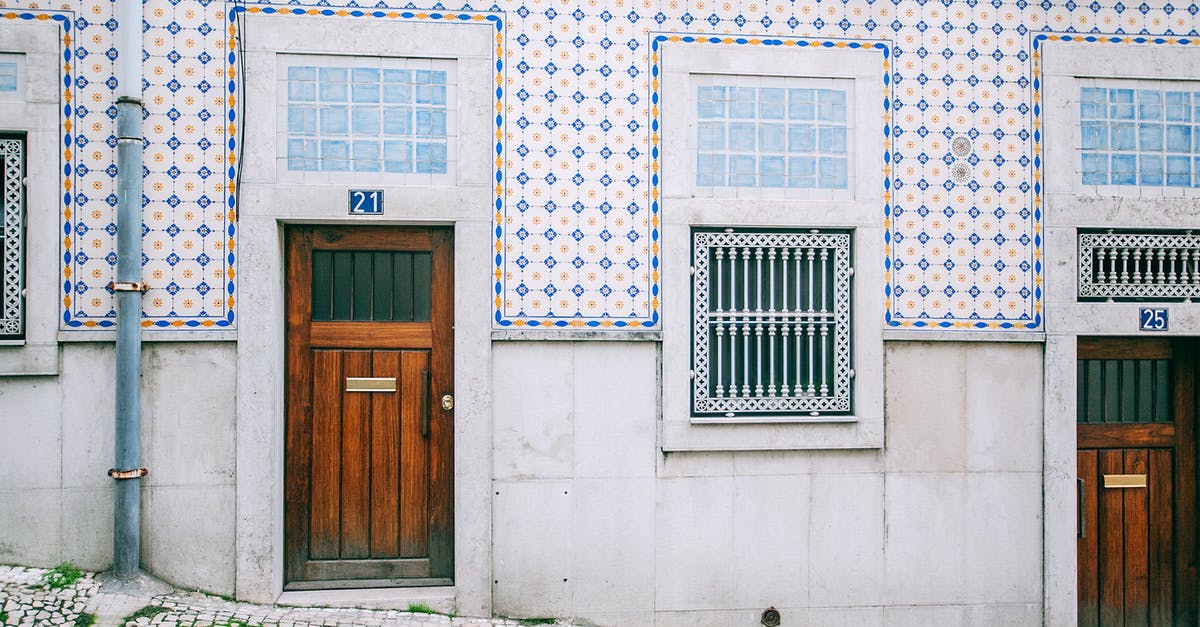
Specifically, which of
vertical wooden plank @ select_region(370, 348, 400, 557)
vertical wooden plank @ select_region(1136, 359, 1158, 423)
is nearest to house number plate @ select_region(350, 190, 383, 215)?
vertical wooden plank @ select_region(370, 348, 400, 557)

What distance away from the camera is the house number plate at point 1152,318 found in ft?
17.2

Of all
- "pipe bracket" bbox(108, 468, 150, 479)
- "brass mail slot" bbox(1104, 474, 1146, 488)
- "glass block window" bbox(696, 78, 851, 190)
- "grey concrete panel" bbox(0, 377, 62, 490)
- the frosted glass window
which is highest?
the frosted glass window

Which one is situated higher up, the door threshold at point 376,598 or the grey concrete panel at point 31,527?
the grey concrete panel at point 31,527

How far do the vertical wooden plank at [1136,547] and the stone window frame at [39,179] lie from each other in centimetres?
695

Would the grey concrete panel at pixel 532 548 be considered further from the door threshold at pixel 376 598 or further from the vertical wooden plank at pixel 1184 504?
the vertical wooden plank at pixel 1184 504

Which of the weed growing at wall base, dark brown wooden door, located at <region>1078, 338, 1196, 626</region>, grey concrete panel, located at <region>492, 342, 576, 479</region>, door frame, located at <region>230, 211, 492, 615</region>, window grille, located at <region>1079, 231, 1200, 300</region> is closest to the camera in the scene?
the weed growing at wall base

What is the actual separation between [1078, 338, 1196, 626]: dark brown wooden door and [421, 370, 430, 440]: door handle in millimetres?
4363

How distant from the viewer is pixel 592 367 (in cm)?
505

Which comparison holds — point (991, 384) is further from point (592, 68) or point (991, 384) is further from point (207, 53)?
point (207, 53)

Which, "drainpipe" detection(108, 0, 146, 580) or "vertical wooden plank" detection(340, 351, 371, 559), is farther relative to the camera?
"vertical wooden plank" detection(340, 351, 371, 559)

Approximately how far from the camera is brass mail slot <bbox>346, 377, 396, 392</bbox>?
5.06 meters

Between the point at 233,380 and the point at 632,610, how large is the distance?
2878 millimetres

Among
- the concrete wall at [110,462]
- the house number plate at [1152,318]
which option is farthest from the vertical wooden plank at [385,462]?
the house number plate at [1152,318]

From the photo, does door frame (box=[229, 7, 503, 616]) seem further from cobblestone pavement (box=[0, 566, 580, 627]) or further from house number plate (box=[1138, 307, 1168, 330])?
house number plate (box=[1138, 307, 1168, 330])
